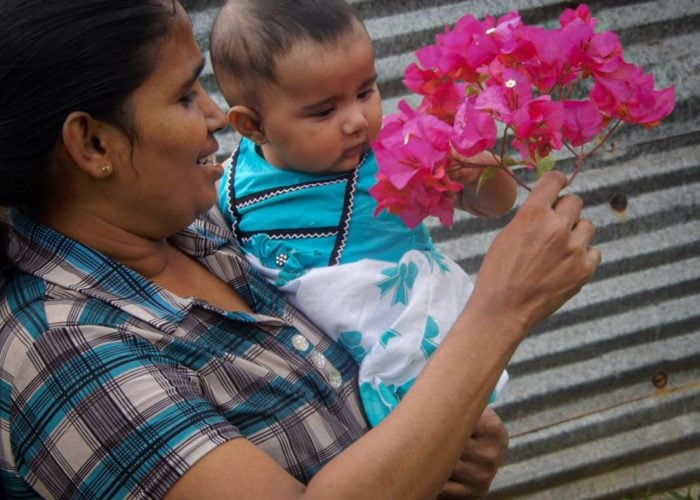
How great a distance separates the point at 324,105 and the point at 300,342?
1.72 ft

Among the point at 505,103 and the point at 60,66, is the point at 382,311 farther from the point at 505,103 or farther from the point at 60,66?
the point at 60,66

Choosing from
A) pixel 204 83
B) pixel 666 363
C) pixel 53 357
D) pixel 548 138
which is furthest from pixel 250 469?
pixel 666 363

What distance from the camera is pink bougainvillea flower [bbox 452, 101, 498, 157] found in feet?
5.20

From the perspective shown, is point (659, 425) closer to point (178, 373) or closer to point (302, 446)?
point (302, 446)

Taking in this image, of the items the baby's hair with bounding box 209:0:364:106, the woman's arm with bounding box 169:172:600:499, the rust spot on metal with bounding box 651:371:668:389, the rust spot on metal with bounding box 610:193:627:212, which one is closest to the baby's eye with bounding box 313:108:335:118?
the baby's hair with bounding box 209:0:364:106

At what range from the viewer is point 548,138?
1.61 meters

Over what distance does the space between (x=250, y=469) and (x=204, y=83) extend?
188 centimetres

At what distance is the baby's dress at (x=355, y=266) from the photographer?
6.77 feet

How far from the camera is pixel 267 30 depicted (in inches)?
80.7

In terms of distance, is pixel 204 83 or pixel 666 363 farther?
pixel 666 363

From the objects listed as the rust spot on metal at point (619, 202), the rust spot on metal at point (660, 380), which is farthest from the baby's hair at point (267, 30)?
the rust spot on metal at point (660, 380)

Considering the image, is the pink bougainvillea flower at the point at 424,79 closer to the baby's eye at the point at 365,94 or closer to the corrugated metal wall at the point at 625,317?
the baby's eye at the point at 365,94

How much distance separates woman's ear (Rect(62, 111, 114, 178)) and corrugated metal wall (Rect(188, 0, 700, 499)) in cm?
168

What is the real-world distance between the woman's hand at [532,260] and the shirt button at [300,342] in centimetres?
38
